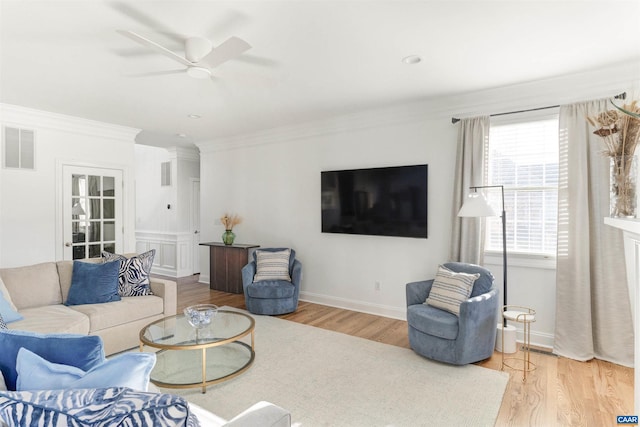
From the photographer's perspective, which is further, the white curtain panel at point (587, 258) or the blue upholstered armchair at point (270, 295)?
the blue upholstered armchair at point (270, 295)

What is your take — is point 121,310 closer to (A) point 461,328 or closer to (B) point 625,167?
(A) point 461,328

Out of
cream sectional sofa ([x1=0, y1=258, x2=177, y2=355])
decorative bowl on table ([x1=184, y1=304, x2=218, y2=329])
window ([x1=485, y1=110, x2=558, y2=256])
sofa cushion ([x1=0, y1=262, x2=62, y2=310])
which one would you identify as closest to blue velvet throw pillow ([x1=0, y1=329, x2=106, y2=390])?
decorative bowl on table ([x1=184, y1=304, x2=218, y2=329])

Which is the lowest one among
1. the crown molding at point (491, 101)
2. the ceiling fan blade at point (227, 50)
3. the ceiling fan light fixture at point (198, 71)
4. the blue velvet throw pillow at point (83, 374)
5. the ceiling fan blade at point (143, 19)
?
the blue velvet throw pillow at point (83, 374)

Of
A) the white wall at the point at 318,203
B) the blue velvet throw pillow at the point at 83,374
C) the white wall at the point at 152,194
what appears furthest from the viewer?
the white wall at the point at 152,194

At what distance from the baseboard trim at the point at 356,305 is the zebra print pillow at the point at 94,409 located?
3738mm

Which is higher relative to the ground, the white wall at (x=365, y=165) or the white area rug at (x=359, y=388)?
the white wall at (x=365, y=165)

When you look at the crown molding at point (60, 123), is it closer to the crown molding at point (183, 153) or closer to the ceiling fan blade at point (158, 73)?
the crown molding at point (183, 153)

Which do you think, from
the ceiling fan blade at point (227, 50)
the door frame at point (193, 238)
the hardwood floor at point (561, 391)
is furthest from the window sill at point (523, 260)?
the door frame at point (193, 238)

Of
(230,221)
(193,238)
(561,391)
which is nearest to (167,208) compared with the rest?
(193,238)

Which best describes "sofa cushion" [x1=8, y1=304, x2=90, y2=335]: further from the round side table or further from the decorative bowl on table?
the round side table

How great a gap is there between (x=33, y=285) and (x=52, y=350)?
2.55 metres

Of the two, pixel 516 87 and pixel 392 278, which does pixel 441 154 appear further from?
pixel 392 278

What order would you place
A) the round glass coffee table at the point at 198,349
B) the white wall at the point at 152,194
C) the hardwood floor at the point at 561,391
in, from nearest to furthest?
1. the hardwood floor at the point at 561,391
2. the round glass coffee table at the point at 198,349
3. the white wall at the point at 152,194

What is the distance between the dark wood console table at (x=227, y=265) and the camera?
5504 millimetres
